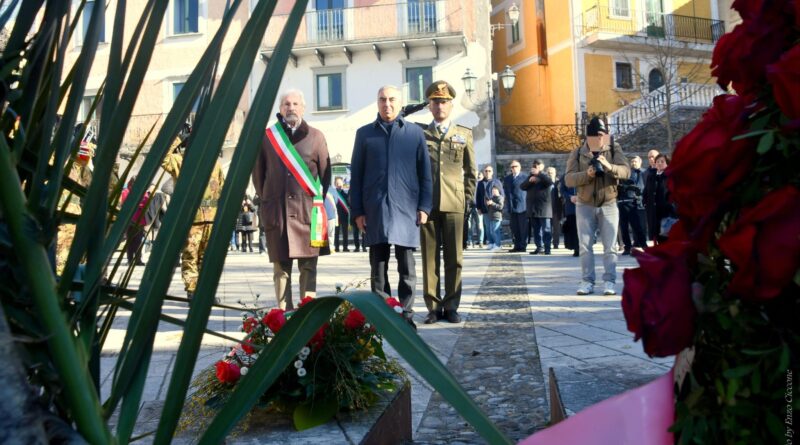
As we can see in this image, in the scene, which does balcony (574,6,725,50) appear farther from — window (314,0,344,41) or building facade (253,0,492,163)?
window (314,0,344,41)

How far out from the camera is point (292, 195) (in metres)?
5.82

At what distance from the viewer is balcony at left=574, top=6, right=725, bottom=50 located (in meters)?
32.0

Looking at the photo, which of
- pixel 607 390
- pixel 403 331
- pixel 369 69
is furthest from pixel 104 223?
pixel 369 69

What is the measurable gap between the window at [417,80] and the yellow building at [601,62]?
4145 mm

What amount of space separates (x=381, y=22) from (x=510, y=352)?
25497 mm

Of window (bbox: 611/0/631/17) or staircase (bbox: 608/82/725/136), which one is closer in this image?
staircase (bbox: 608/82/725/136)

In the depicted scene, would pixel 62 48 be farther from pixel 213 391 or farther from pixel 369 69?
pixel 369 69

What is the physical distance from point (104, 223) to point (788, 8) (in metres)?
0.83

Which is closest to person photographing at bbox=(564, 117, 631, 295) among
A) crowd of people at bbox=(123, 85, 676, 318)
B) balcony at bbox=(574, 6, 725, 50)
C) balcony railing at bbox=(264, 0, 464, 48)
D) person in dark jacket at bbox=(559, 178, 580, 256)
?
crowd of people at bbox=(123, 85, 676, 318)

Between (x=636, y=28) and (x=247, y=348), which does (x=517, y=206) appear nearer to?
(x=247, y=348)

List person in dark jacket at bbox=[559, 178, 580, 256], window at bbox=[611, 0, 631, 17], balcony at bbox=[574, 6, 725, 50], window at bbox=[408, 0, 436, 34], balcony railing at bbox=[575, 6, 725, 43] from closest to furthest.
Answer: person in dark jacket at bbox=[559, 178, 580, 256] → window at bbox=[408, 0, 436, 34] → balcony at bbox=[574, 6, 725, 50] → balcony railing at bbox=[575, 6, 725, 43] → window at bbox=[611, 0, 631, 17]

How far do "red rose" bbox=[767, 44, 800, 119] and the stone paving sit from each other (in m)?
0.89

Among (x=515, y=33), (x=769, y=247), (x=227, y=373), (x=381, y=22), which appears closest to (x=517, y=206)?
(x=227, y=373)

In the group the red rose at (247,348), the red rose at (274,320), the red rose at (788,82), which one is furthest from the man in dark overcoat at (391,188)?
the red rose at (788,82)
